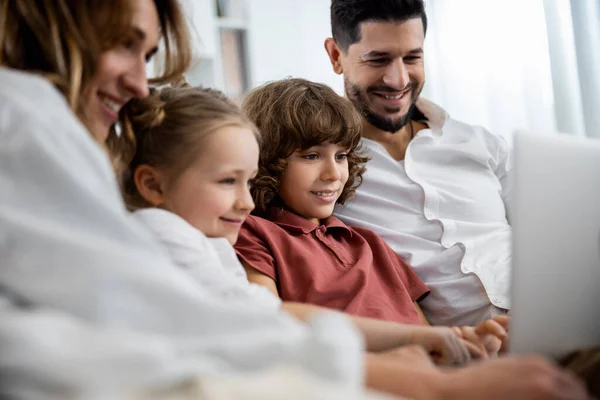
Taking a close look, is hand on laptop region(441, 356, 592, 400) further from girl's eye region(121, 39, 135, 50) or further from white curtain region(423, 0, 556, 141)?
white curtain region(423, 0, 556, 141)

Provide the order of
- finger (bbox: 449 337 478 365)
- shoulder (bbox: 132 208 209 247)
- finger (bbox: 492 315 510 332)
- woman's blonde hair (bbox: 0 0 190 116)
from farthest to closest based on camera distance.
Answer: finger (bbox: 492 315 510 332) < finger (bbox: 449 337 478 365) < shoulder (bbox: 132 208 209 247) < woman's blonde hair (bbox: 0 0 190 116)

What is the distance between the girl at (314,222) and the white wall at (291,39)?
2.23m

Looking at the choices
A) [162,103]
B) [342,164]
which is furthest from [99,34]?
[342,164]

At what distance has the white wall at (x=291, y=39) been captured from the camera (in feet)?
12.6

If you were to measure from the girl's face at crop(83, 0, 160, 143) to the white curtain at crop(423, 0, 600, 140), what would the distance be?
6.52ft

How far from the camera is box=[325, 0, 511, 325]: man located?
164 cm

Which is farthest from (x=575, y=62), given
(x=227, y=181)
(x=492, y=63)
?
(x=227, y=181)

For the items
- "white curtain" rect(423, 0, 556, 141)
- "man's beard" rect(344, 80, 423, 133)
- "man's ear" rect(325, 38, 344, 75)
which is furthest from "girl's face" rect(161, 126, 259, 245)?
"white curtain" rect(423, 0, 556, 141)

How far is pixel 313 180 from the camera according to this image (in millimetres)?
1544

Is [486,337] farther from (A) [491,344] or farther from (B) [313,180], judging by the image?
(B) [313,180]

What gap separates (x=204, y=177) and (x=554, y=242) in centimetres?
57

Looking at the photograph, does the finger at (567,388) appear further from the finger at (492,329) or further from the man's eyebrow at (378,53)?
the man's eyebrow at (378,53)

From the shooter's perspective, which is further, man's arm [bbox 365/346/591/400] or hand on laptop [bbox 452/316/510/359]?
hand on laptop [bbox 452/316/510/359]

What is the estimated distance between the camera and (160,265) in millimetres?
811
